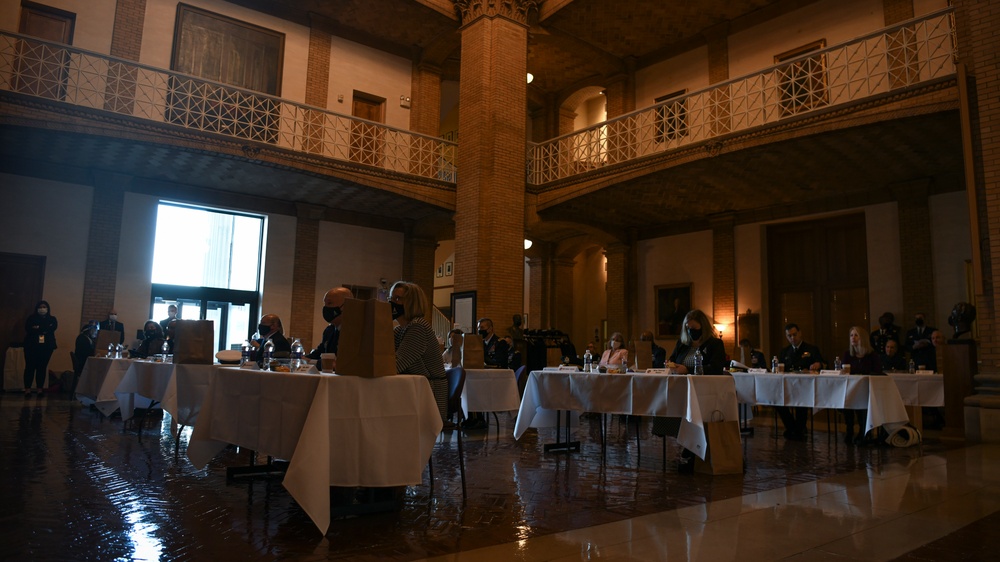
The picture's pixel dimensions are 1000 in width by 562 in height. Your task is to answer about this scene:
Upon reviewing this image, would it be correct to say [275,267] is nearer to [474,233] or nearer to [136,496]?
[474,233]

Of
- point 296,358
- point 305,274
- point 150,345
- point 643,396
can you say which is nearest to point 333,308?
point 296,358

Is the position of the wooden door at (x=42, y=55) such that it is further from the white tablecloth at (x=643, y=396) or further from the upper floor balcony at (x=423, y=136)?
the white tablecloth at (x=643, y=396)

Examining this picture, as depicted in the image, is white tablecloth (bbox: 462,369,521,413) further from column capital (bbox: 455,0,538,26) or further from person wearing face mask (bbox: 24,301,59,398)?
column capital (bbox: 455,0,538,26)

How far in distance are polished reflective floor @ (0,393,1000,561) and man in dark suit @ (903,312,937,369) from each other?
4.37m

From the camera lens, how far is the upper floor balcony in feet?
33.1

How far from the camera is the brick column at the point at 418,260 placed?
635 inches

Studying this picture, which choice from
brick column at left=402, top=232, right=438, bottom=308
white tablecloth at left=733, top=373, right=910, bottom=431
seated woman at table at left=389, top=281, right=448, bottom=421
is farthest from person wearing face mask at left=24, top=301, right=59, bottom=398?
white tablecloth at left=733, top=373, right=910, bottom=431

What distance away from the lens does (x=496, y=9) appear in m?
12.9

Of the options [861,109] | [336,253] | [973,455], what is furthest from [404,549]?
[336,253]

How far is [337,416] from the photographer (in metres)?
3.24

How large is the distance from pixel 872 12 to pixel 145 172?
14.4 meters

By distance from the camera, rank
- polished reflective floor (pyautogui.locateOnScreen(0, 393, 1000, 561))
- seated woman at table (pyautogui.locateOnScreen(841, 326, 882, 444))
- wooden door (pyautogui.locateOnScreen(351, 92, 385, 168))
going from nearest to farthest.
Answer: polished reflective floor (pyautogui.locateOnScreen(0, 393, 1000, 561)) < seated woman at table (pyautogui.locateOnScreen(841, 326, 882, 444)) < wooden door (pyautogui.locateOnScreen(351, 92, 385, 168))

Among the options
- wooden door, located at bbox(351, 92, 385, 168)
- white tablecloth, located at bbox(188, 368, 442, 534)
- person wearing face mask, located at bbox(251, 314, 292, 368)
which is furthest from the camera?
wooden door, located at bbox(351, 92, 385, 168)

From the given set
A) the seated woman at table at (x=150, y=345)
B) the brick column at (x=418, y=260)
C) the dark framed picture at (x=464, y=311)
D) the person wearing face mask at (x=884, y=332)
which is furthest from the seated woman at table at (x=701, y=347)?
the brick column at (x=418, y=260)
